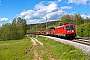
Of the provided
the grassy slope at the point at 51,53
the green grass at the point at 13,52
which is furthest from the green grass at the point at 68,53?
the green grass at the point at 13,52

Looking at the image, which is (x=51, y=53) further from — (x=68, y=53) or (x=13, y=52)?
(x=13, y=52)

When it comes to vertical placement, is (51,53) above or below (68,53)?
below

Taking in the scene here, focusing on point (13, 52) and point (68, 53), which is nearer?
point (68, 53)

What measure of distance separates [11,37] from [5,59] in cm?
8494

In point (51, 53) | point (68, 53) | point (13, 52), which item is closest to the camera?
point (68, 53)

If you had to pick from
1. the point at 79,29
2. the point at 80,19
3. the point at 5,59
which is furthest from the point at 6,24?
the point at 5,59

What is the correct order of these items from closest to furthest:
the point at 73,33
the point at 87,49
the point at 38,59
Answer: the point at 87,49 → the point at 38,59 → the point at 73,33

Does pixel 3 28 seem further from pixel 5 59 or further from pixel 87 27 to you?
pixel 5 59

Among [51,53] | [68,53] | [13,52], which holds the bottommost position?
[13,52]

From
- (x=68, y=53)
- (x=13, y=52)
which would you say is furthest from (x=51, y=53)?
(x=13, y=52)

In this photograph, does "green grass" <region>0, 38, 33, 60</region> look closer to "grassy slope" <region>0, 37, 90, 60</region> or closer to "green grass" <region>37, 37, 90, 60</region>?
"grassy slope" <region>0, 37, 90, 60</region>

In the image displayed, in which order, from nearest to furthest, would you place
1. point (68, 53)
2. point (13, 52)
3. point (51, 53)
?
point (68, 53) < point (51, 53) < point (13, 52)

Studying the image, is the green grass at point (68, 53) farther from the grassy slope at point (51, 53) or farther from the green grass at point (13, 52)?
the green grass at point (13, 52)

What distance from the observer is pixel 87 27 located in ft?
193
